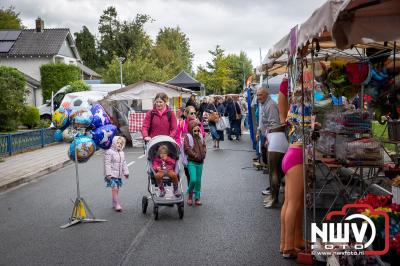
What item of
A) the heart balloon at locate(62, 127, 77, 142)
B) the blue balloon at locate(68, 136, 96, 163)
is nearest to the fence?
the heart balloon at locate(62, 127, 77, 142)

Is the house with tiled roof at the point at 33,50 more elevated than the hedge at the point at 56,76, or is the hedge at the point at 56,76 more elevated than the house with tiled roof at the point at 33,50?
the house with tiled roof at the point at 33,50

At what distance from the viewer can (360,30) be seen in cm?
526

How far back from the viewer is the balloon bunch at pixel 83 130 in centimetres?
830

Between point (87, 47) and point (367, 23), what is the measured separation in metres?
81.2

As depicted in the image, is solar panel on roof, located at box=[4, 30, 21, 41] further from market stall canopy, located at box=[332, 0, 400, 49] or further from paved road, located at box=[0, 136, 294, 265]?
market stall canopy, located at box=[332, 0, 400, 49]

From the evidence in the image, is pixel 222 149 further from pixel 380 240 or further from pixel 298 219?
pixel 380 240

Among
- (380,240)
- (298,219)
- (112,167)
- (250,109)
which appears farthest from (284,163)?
(250,109)

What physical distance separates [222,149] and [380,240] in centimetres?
1533

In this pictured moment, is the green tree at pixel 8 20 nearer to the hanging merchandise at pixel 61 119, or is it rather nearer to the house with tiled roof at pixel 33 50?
the house with tiled roof at pixel 33 50

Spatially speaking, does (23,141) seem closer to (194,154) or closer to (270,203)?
(194,154)

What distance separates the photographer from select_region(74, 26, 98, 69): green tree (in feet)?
271

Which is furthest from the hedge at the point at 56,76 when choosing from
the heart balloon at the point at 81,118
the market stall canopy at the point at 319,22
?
the market stall canopy at the point at 319,22

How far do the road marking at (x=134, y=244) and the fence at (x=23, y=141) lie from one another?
1215 cm

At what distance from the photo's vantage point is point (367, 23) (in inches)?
210
